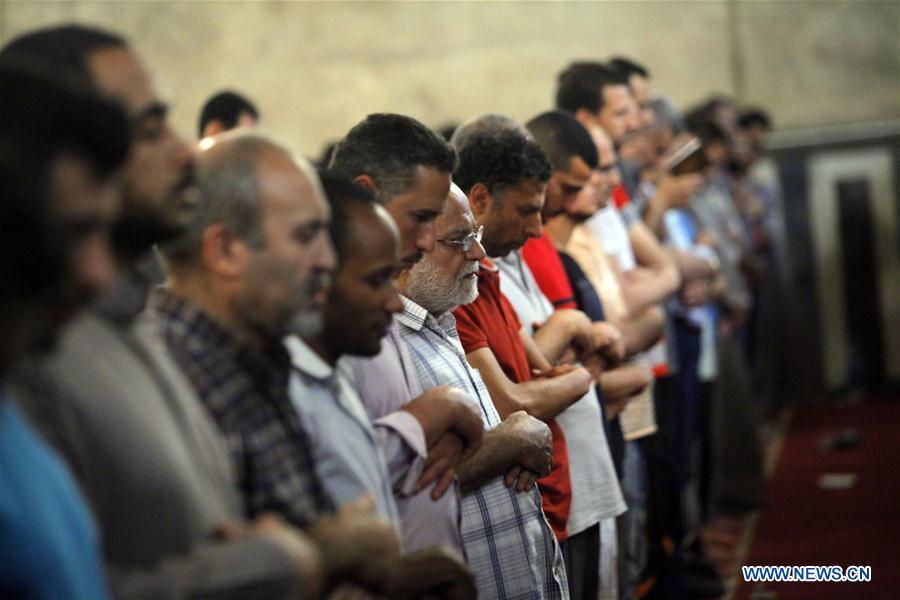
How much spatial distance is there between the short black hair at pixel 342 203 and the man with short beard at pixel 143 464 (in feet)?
1.85

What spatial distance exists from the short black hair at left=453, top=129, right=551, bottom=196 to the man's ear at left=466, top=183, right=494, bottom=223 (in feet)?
0.04

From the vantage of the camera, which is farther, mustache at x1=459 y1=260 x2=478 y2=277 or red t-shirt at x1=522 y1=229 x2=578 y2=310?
red t-shirt at x1=522 y1=229 x2=578 y2=310

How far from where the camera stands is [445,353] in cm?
317

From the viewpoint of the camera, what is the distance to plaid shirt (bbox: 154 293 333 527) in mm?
2119

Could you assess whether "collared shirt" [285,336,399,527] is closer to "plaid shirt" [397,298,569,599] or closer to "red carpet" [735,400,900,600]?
"plaid shirt" [397,298,569,599]

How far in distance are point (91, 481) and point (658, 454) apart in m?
3.72

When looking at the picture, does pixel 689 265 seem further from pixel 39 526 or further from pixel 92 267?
pixel 39 526

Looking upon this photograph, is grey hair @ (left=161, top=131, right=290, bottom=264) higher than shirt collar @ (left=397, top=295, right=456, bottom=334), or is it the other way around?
grey hair @ (left=161, top=131, right=290, bottom=264)

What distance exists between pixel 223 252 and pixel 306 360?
293mm

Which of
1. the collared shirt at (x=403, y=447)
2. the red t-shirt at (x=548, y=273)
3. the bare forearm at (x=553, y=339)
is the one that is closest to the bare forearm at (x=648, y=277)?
the red t-shirt at (x=548, y=273)

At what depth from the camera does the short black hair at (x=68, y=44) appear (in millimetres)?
2020

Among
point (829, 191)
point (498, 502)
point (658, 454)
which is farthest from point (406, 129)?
point (829, 191)

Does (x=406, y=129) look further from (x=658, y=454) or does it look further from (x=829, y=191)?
(x=829, y=191)

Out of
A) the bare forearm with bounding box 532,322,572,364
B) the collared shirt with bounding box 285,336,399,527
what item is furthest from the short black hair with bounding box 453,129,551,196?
the collared shirt with bounding box 285,336,399,527
